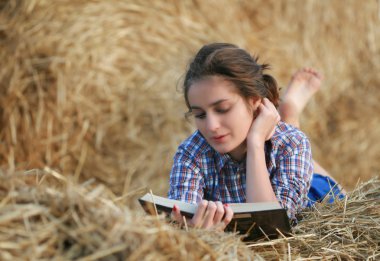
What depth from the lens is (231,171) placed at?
92.6 inches

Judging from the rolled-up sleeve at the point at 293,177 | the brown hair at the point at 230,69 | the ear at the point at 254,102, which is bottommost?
the rolled-up sleeve at the point at 293,177

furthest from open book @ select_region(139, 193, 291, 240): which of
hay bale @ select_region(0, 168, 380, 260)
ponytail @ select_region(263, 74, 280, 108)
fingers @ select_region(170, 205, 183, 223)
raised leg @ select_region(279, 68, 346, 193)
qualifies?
raised leg @ select_region(279, 68, 346, 193)

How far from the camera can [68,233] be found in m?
1.50

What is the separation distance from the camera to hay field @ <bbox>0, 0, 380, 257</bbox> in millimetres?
3447

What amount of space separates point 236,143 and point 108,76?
4.62 ft

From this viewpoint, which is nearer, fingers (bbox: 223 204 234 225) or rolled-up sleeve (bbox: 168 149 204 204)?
fingers (bbox: 223 204 234 225)

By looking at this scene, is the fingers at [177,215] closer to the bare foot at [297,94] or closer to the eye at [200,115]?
the eye at [200,115]

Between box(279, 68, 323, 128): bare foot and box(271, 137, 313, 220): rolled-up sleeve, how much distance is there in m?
0.75

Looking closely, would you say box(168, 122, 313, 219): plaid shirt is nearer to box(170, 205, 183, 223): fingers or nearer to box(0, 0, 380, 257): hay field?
box(170, 205, 183, 223): fingers

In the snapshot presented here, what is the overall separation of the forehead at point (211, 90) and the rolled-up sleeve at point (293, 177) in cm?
23

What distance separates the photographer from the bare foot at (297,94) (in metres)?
3.11

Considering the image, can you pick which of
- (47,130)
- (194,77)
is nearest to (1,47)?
(47,130)

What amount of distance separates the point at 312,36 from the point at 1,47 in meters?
1.57

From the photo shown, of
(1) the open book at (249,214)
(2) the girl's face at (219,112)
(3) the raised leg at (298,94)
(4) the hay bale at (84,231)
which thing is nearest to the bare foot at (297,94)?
(3) the raised leg at (298,94)
